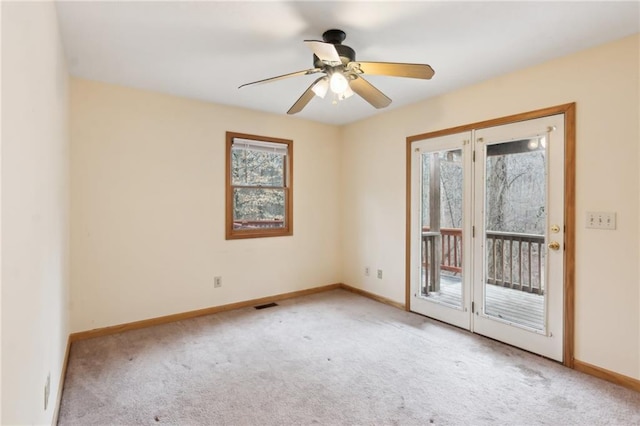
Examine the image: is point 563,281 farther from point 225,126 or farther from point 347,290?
point 225,126

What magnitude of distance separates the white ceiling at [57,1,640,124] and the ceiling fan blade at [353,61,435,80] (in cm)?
27

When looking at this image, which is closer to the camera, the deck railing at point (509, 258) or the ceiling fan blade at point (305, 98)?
the ceiling fan blade at point (305, 98)

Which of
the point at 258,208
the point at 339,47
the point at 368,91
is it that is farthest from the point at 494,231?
the point at 258,208

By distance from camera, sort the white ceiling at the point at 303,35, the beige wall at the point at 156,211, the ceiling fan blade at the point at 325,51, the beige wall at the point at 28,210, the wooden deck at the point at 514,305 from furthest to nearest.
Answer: the beige wall at the point at 156,211
the wooden deck at the point at 514,305
the white ceiling at the point at 303,35
the ceiling fan blade at the point at 325,51
the beige wall at the point at 28,210

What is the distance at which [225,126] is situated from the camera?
155 inches

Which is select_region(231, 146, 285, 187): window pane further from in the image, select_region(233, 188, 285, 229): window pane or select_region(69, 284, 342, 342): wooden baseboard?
select_region(69, 284, 342, 342): wooden baseboard

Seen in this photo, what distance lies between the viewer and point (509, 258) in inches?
120

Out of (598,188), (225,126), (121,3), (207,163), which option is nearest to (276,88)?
(225,126)

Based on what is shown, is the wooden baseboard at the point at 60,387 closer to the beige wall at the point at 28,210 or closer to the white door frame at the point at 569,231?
the beige wall at the point at 28,210

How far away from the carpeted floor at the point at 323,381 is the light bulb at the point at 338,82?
2.04m

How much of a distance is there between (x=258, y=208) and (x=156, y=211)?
120cm

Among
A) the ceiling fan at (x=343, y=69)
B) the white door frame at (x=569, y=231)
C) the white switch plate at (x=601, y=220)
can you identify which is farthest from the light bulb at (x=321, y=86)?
the white switch plate at (x=601, y=220)

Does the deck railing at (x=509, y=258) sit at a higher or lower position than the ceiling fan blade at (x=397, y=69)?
lower

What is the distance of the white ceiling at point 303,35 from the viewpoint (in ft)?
6.60
